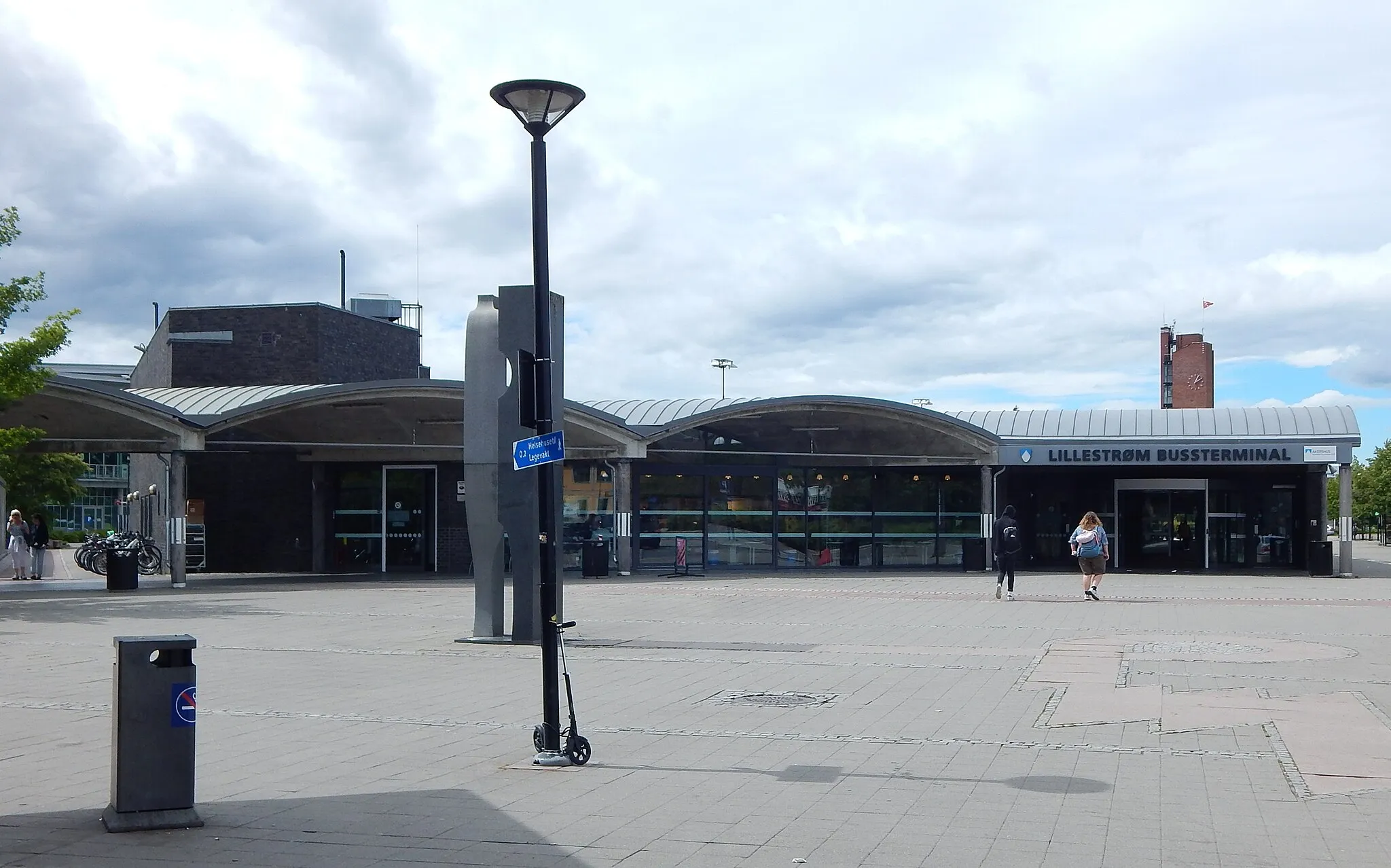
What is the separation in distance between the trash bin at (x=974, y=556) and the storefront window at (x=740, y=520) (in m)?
4.70

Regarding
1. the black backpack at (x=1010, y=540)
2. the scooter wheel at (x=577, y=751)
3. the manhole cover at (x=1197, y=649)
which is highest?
the black backpack at (x=1010, y=540)

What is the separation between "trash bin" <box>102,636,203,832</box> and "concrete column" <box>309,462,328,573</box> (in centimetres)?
2748

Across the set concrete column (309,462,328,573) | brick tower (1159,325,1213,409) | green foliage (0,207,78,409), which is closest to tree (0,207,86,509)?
green foliage (0,207,78,409)

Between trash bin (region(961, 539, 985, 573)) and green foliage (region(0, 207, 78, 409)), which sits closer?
green foliage (region(0, 207, 78, 409))

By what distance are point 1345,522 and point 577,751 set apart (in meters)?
27.0

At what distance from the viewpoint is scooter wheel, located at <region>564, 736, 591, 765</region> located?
8523 millimetres

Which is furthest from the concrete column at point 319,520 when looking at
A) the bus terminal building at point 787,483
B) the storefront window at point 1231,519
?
the storefront window at point 1231,519

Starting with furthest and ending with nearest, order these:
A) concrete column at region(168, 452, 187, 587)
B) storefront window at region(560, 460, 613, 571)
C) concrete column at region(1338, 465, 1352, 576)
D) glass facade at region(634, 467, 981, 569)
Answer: glass facade at region(634, 467, 981, 569)
storefront window at region(560, 460, 613, 571)
concrete column at region(1338, 465, 1352, 576)
concrete column at region(168, 452, 187, 587)

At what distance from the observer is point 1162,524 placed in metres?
35.4

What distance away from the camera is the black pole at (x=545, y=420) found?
28.3 feet

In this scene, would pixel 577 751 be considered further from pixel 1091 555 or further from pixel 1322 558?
pixel 1322 558

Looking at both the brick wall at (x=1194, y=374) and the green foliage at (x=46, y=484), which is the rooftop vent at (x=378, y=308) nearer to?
the green foliage at (x=46, y=484)

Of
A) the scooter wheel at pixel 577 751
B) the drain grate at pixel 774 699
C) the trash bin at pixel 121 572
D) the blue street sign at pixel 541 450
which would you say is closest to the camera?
the scooter wheel at pixel 577 751

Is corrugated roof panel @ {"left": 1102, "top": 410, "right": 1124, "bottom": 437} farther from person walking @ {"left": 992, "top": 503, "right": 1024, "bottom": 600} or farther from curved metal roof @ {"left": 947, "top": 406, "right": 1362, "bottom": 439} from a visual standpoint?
person walking @ {"left": 992, "top": 503, "right": 1024, "bottom": 600}
